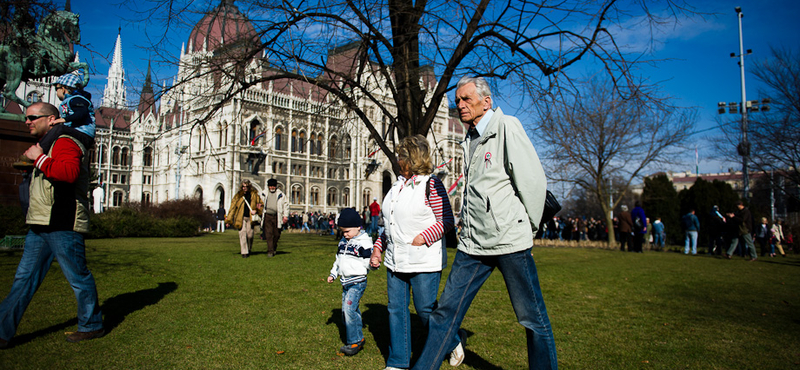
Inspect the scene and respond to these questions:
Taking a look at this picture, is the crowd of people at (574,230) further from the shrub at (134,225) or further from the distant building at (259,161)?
the shrub at (134,225)

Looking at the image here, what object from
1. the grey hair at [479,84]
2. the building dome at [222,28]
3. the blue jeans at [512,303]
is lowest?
the blue jeans at [512,303]

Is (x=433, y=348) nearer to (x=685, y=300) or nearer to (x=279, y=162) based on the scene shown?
(x=685, y=300)

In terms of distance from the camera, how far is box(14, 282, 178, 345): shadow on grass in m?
3.85

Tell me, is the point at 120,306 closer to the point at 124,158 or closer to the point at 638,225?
the point at 638,225

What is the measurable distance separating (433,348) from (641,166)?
2026 cm

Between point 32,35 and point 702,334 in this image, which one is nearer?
point 702,334

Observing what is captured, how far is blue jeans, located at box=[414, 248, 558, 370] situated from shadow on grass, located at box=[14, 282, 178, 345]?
119 inches

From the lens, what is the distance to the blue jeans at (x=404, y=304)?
313 centimetres

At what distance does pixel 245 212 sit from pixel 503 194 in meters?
8.55

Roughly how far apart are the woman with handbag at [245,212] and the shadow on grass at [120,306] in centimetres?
352

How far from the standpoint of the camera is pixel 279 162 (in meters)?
44.4

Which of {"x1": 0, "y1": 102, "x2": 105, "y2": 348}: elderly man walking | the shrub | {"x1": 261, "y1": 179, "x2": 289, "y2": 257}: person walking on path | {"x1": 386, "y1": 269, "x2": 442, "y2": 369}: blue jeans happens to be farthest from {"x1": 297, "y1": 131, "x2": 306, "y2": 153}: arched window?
{"x1": 386, "y1": 269, "x2": 442, "y2": 369}: blue jeans

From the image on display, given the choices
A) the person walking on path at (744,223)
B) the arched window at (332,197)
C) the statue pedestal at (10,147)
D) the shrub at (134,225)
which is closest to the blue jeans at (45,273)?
the statue pedestal at (10,147)

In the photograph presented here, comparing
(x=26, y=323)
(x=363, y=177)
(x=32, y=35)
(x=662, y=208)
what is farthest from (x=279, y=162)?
(x=26, y=323)
